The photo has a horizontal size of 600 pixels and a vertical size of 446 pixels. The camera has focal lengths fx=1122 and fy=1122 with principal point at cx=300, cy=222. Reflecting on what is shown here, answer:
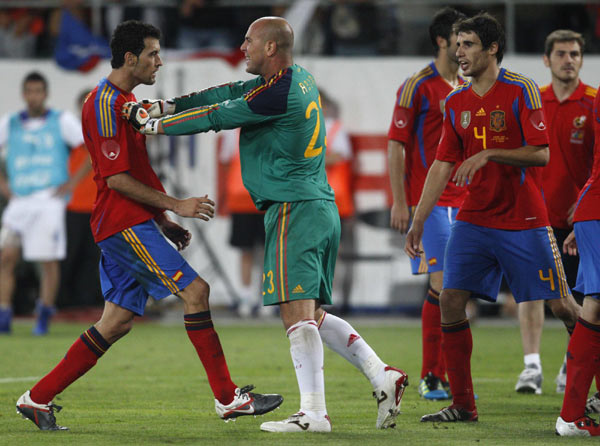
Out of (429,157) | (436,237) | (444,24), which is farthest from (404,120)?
(436,237)

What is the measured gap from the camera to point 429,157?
7742 mm

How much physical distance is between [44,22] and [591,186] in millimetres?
10347

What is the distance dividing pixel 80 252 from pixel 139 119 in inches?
319

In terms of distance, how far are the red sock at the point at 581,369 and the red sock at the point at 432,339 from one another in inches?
77.1

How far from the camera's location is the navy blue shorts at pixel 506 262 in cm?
627

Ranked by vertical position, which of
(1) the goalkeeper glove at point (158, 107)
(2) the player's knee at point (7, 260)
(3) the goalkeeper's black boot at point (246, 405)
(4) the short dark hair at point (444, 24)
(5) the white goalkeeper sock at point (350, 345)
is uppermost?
(4) the short dark hair at point (444, 24)

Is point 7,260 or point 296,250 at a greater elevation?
point 296,250

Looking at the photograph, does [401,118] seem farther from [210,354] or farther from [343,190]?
[343,190]

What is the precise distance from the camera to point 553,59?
25.7 ft

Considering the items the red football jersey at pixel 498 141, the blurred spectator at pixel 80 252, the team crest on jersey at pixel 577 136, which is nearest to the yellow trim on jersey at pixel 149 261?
the red football jersey at pixel 498 141

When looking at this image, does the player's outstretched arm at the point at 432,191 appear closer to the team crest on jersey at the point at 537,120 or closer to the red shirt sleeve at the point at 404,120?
the team crest on jersey at the point at 537,120

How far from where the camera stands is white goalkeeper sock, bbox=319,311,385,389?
6.10 meters

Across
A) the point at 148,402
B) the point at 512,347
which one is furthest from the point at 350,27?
the point at 148,402

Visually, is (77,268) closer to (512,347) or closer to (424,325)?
(512,347)
